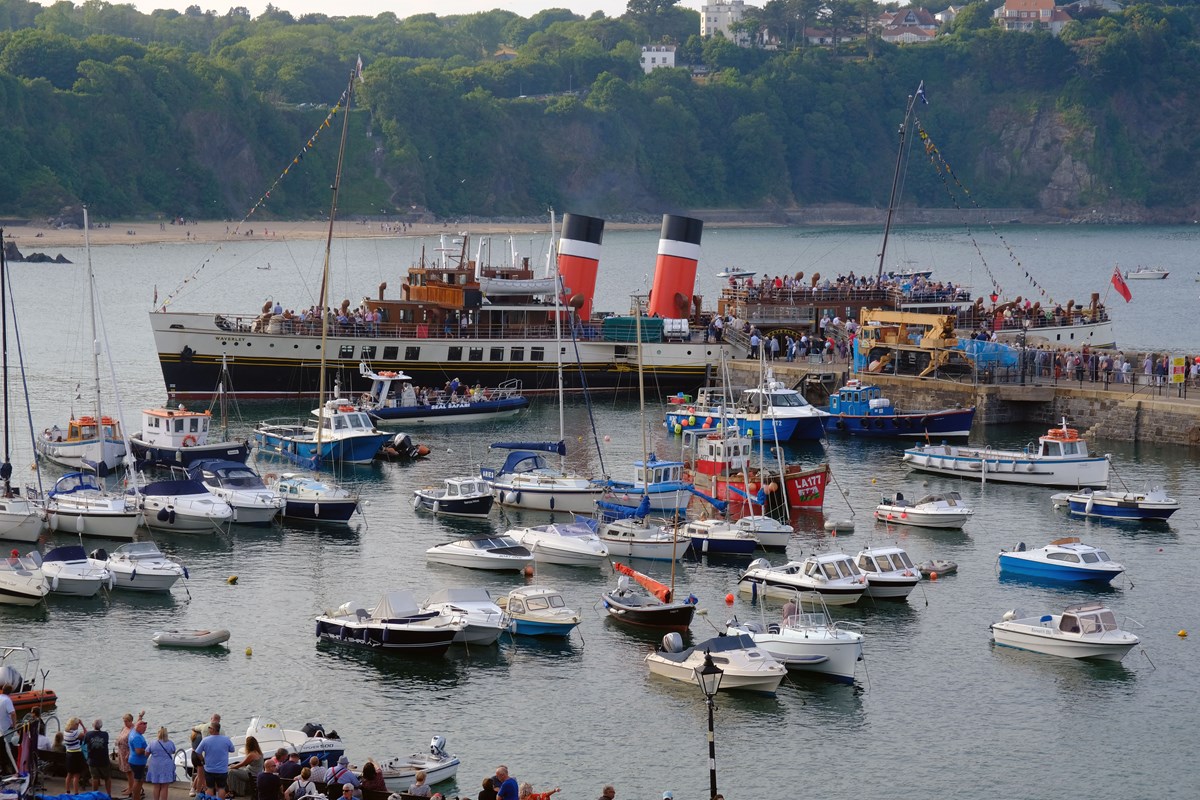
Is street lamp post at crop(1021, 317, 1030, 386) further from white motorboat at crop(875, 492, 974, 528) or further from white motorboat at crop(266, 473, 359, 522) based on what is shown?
white motorboat at crop(266, 473, 359, 522)

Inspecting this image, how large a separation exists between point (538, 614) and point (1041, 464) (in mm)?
21951

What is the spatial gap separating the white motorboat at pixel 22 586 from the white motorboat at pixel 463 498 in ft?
40.2

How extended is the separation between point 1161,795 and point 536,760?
34.7ft

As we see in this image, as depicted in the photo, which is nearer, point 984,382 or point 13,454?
point 13,454

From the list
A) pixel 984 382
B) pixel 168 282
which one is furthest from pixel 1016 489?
pixel 168 282

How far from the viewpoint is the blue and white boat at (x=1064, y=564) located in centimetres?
4047

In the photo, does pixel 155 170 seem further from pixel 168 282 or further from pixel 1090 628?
pixel 1090 628

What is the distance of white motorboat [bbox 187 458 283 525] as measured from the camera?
1764 inches

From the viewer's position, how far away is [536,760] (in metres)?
29.5

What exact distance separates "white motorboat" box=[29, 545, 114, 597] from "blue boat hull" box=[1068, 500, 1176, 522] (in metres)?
26.3

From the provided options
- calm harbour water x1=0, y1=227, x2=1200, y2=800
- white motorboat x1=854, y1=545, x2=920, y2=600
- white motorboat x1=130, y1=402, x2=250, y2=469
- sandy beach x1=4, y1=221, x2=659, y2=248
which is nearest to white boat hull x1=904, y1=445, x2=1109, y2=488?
calm harbour water x1=0, y1=227, x2=1200, y2=800

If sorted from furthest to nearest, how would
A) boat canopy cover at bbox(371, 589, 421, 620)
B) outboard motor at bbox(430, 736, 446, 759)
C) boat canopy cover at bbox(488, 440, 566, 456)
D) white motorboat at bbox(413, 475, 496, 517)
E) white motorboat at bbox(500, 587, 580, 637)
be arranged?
1. boat canopy cover at bbox(488, 440, 566, 456)
2. white motorboat at bbox(413, 475, 496, 517)
3. white motorboat at bbox(500, 587, 580, 637)
4. boat canopy cover at bbox(371, 589, 421, 620)
5. outboard motor at bbox(430, 736, 446, 759)

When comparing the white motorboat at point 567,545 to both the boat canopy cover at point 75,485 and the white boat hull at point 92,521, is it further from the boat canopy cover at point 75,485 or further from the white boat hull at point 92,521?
the boat canopy cover at point 75,485

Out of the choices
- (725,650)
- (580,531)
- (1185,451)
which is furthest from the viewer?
→ (1185,451)
